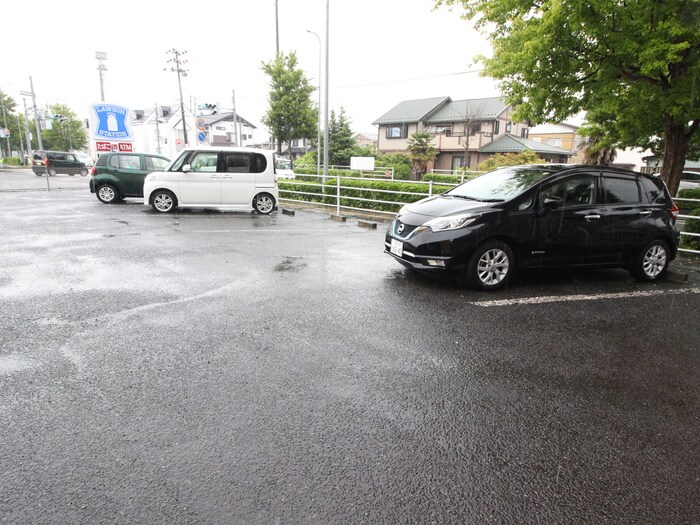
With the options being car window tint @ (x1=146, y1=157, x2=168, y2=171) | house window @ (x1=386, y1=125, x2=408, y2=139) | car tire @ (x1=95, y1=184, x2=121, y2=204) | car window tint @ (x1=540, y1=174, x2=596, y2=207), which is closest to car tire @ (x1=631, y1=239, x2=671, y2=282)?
car window tint @ (x1=540, y1=174, x2=596, y2=207)

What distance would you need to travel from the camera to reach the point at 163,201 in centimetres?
1205

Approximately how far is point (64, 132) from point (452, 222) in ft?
242

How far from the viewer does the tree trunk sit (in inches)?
383

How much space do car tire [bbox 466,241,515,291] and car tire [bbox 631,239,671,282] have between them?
214 cm

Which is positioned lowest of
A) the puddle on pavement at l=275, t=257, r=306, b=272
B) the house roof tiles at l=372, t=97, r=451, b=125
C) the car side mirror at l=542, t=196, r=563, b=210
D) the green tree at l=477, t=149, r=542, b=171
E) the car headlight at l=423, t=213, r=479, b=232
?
the puddle on pavement at l=275, t=257, r=306, b=272

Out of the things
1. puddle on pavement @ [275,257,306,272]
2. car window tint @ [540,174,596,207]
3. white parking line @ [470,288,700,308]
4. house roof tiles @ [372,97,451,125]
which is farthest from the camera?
house roof tiles @ [372,97,451,125]

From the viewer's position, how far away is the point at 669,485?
2348mm

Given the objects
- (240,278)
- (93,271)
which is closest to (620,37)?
(240,278)

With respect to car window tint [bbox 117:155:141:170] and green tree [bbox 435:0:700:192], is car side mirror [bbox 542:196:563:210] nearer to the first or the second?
green tree [bbox 435:0:700:192]

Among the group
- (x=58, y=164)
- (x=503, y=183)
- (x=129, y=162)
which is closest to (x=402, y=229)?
(x=503, y=183)

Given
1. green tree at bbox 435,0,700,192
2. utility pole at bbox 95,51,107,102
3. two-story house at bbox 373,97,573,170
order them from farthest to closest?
two-story house at bbox 373,97,573,170 < utility pole at bbox 95,51,107,102 < green tree at bbox 435,0,700,192

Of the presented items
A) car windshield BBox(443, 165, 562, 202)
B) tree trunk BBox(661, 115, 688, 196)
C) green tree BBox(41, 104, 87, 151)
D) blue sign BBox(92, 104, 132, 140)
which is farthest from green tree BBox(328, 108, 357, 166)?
green tree BBox(41, 104, 87, 151)

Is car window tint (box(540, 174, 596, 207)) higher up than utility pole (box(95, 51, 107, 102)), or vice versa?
utility pole (box(95, 51, 107, 102))

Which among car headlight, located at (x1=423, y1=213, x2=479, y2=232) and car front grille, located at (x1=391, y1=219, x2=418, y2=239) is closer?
car headlight, located at (x1=423, y1=213, x2=479, y2=232)
